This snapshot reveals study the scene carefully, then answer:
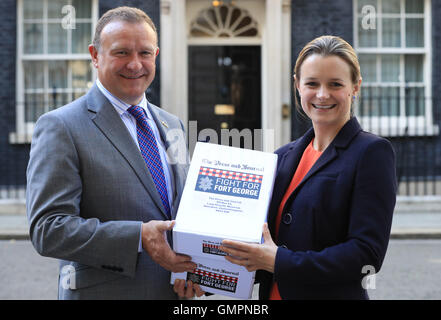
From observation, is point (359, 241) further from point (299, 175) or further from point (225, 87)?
point (225, 87)

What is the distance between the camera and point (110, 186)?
192 centimetres

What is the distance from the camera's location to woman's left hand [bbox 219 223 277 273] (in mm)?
1753

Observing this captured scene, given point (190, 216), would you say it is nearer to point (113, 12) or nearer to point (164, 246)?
point (164, 246)

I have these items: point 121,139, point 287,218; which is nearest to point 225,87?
point 121,139

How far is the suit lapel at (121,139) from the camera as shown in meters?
1.98

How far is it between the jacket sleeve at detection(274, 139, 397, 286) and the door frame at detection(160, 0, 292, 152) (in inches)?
295

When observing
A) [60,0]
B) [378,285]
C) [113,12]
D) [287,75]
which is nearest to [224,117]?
[287,75]

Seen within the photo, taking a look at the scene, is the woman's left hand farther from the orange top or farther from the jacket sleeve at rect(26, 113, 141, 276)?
the jacket sleeve at rect(26, 113, 141, 276)

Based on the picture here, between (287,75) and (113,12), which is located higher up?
(287,75)

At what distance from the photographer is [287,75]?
31.7 feet

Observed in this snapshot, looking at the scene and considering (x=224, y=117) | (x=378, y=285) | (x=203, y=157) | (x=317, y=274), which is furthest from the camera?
(x=224, y=117)

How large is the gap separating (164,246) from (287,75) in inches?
321
